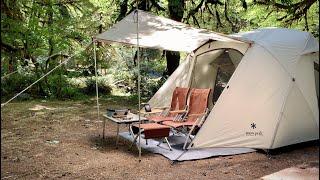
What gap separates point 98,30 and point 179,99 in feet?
28.8

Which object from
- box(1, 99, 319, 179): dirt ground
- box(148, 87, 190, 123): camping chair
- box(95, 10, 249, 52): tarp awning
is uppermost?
box(95, 10, 249, 52): tarp awning

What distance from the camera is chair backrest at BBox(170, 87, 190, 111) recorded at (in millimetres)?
7539

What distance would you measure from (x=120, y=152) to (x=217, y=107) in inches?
65.6

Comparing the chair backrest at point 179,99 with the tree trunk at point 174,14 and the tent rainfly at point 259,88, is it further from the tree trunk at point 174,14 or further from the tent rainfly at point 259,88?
the tree trunk at point 174,14

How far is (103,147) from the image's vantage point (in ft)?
21.6

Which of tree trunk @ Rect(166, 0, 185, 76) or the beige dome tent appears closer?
the beige dome tent

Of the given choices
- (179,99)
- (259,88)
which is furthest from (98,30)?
(259,88)

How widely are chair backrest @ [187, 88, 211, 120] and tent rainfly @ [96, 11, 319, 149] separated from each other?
0.76m

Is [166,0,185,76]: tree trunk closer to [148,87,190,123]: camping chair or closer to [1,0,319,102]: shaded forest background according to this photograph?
[1,0,319,102]: shaded forest background

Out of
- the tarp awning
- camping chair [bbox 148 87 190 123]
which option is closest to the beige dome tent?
the tarp awning

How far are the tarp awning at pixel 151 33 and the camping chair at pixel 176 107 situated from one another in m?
1.23

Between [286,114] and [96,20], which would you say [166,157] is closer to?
[286,114]

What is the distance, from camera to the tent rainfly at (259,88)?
6152 mm

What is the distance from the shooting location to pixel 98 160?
5734 millimetres
